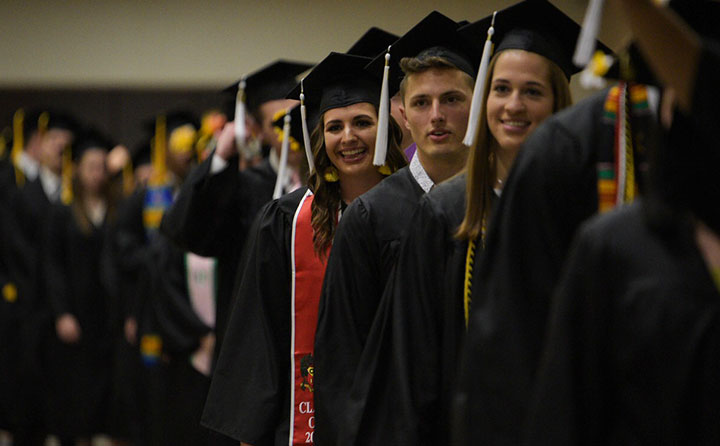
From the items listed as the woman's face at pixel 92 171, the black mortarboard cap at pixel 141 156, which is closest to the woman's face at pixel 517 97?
the woman's face at pixel 92 171

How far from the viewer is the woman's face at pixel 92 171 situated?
8.62 m

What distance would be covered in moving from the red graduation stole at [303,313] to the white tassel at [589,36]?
6.22ft

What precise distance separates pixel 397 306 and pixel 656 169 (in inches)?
50.0

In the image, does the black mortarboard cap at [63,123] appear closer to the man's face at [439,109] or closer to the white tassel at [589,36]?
the man's face at [439,109]

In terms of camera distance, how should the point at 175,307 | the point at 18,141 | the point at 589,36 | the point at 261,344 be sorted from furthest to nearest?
the point at 18,141 → the point at 175,307 → the point at 261,344 → the point at 589,36

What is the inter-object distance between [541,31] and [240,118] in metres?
2.51

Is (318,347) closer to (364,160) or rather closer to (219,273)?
(364,160)

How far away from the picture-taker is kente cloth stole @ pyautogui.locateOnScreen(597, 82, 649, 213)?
216 cm

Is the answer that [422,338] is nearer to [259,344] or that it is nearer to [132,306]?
[259,344]

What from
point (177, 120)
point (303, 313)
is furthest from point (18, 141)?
point (303, 313)

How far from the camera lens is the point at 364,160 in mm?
3787

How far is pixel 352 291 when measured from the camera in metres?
3.31

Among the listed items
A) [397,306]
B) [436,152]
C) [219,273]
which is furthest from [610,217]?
[219,273]

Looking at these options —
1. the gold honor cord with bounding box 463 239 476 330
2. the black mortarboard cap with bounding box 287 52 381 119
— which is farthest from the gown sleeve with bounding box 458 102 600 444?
the black mortarboard cap with bounding box 287 52 381 119
